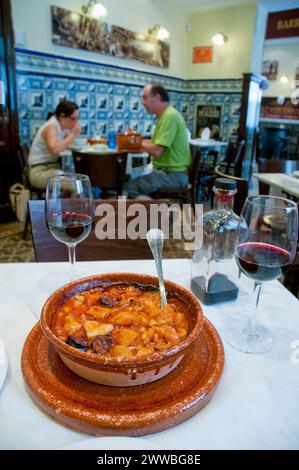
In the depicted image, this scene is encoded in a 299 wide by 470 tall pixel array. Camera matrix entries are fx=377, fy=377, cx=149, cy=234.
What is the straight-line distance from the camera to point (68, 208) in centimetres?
89

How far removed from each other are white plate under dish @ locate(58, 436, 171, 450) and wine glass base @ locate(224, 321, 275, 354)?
302mm

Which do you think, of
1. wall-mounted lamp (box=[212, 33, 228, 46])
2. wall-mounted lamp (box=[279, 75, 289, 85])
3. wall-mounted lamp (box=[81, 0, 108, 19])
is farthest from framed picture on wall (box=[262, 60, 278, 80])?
wall-mounted lamp (box=[81, 0, 108, 19])

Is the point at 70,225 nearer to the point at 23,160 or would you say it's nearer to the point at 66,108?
the point at 23,160

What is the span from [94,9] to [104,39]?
1.32 feet

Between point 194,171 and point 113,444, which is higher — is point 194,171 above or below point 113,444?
below

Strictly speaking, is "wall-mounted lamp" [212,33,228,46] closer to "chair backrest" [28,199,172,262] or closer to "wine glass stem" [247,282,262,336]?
"chair backrest" [28,199,172,262]

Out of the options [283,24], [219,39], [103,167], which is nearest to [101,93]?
[219,39]

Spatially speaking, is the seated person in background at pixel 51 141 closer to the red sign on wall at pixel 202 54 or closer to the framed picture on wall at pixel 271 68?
the red sign on wall at pixel 202 54

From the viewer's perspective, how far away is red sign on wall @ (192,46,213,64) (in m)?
6.88

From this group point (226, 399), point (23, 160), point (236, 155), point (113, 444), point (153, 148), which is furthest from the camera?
point (236, 155)

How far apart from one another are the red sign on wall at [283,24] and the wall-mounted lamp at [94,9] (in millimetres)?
3978

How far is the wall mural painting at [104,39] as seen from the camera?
15.2 ft

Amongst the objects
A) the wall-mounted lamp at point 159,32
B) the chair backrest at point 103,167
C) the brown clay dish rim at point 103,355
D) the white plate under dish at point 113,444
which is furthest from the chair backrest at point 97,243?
the wall-mounted lamp at point 159,32
